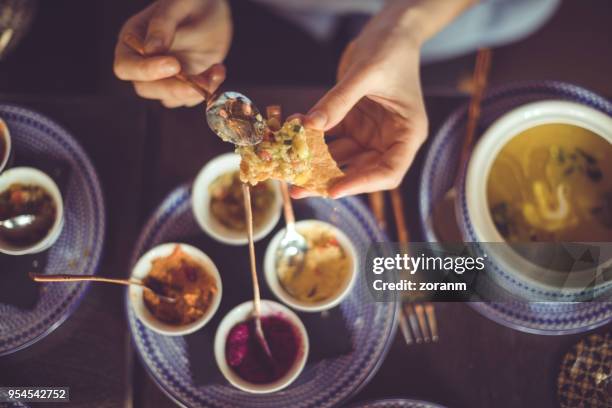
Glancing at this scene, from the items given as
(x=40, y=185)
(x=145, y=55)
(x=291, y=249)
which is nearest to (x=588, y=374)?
(x=291, y=249)

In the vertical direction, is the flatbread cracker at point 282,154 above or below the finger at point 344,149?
below

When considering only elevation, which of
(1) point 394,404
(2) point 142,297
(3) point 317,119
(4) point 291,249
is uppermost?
(3) point 317,119

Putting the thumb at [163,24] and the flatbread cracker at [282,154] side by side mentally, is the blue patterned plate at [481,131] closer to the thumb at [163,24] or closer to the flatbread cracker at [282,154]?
the flatbread cracker at [282,154]

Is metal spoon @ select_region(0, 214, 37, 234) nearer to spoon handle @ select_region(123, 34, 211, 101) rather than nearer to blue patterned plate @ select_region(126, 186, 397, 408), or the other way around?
blue patterned plate @ select_region(126, 186, 397, 408)

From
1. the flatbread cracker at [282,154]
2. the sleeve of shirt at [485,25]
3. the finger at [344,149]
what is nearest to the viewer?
the flatbread cracker at [282,154]

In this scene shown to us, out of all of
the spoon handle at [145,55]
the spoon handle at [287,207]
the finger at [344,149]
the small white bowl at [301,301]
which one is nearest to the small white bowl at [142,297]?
the small white bowl at [301,301]

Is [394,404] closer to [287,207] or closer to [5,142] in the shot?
[287,207]
